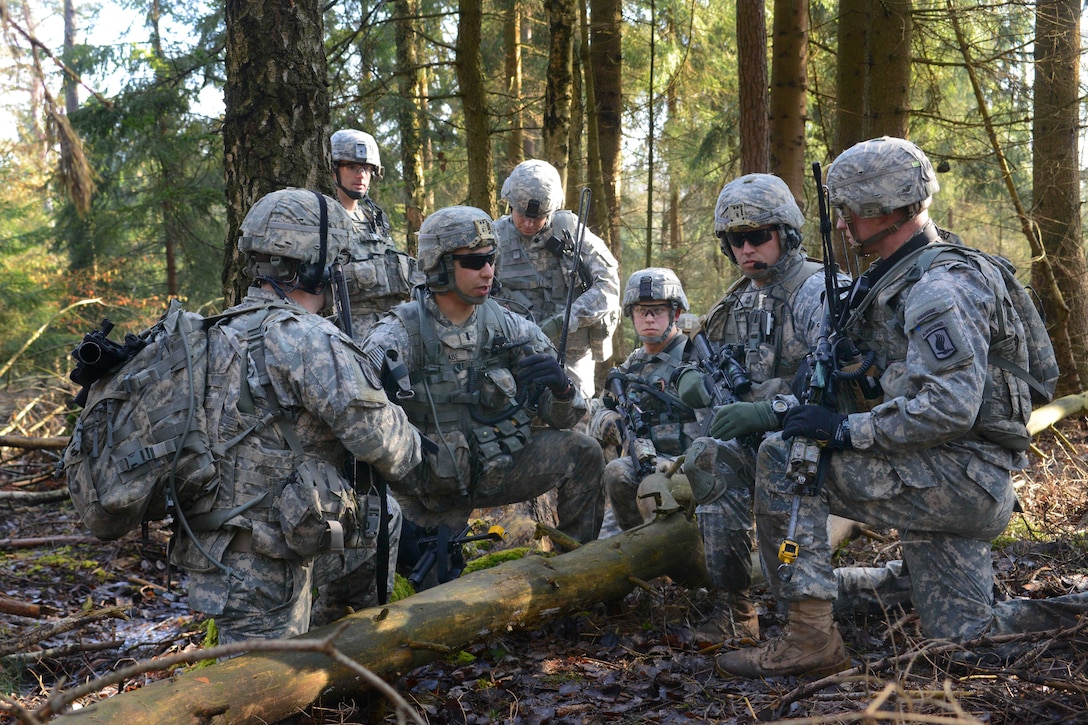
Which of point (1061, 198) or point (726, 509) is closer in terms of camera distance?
point (726, 509)

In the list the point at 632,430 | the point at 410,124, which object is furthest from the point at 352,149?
the point at 410,124

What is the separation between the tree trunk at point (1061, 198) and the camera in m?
10.9

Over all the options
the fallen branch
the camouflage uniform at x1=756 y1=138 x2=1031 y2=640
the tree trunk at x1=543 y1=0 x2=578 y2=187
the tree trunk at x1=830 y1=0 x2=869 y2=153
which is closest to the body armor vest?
the camouflage uniform at x1=756 y1=138 x2=1031 y2=640

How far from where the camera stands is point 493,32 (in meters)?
18.0

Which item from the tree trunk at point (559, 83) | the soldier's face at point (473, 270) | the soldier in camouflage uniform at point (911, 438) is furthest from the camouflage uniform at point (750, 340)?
the tree trunk at point (559, 83)

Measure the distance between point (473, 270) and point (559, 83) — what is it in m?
5.46

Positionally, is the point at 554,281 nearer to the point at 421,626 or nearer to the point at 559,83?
the point at 559,83

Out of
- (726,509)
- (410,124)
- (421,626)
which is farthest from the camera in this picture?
(410,124)

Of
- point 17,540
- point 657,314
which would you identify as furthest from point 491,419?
point 17,540

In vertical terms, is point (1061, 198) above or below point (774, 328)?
above

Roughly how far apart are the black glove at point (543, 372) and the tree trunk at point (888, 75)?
16.7 ft

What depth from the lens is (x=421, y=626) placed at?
4.21 meters

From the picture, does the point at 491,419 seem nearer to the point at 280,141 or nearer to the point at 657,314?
the point at 657,314

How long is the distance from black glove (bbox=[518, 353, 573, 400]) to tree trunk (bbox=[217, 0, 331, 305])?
2.05 meters
